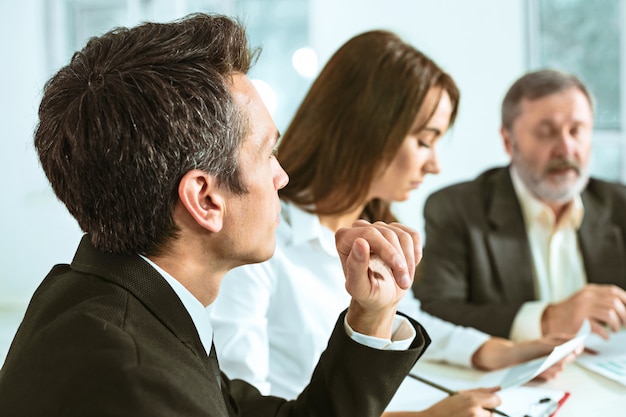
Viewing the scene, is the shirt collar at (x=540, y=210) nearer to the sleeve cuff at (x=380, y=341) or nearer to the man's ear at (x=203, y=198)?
the sleeve cuff at (x=380, y=341)

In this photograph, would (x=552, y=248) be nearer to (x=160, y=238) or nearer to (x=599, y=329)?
(x=599, y=329)

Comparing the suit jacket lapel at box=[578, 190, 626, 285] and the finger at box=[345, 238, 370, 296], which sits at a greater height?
the finger at box=[345, 238, 370, 296]

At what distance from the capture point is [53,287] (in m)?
0.86

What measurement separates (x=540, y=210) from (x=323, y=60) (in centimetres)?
302

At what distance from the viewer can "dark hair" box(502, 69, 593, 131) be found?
2.24 meters

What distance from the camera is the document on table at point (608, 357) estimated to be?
1.51 metres

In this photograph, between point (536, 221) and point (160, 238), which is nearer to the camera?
point (160, 238)

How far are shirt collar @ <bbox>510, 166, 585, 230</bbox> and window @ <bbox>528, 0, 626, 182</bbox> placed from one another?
8.80 feet

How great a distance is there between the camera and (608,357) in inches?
64.1

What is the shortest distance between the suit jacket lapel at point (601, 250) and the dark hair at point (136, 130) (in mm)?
1554

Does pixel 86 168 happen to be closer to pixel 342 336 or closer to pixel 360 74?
pixel 342 336

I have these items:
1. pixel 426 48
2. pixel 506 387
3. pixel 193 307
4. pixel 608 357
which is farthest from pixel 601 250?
pixel 426 48

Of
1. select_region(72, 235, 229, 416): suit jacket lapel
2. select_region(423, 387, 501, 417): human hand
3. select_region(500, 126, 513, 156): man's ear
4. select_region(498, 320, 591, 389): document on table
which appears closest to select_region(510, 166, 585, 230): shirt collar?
select_region(500, 126, 513, 156): man's ear

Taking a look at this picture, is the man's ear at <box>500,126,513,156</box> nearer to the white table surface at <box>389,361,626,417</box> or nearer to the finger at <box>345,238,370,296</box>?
the white table surface at <box>389,361,626,417</box>
